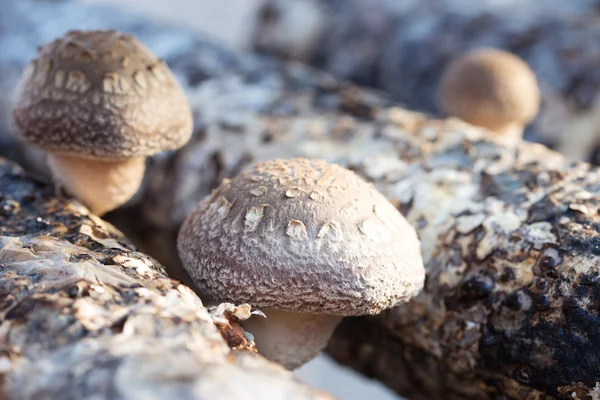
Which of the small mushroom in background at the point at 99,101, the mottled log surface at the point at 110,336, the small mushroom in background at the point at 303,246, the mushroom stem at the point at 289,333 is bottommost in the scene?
the mushroom stem at the point at 289,333

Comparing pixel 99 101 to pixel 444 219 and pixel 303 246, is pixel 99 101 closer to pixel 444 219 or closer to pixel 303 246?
pixel 303 246

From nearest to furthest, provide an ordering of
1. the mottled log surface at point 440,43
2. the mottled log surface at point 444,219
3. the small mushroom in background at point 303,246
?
the small mushroom in background at point 303,246, the mottled log surface at point 444,219, the mottled log surface at point 440,43

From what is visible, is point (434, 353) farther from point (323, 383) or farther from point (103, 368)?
point (323, 383)

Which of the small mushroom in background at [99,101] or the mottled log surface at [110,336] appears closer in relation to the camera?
the mottled log surface at [110,336]

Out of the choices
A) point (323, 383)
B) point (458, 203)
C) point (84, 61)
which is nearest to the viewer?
point (84, 61)

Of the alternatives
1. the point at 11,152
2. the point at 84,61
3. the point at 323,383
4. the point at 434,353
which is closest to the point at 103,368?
the point at 84,61

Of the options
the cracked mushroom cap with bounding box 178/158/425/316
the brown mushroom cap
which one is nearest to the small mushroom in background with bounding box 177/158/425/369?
the cracked mushroom cap with bounding box 178/158/425/316

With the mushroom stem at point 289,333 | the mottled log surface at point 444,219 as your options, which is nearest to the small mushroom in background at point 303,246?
the mushroom stem at point 289,333

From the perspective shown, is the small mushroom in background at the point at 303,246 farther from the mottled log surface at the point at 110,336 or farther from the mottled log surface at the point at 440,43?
the mottled log surface at the point at 440,43
